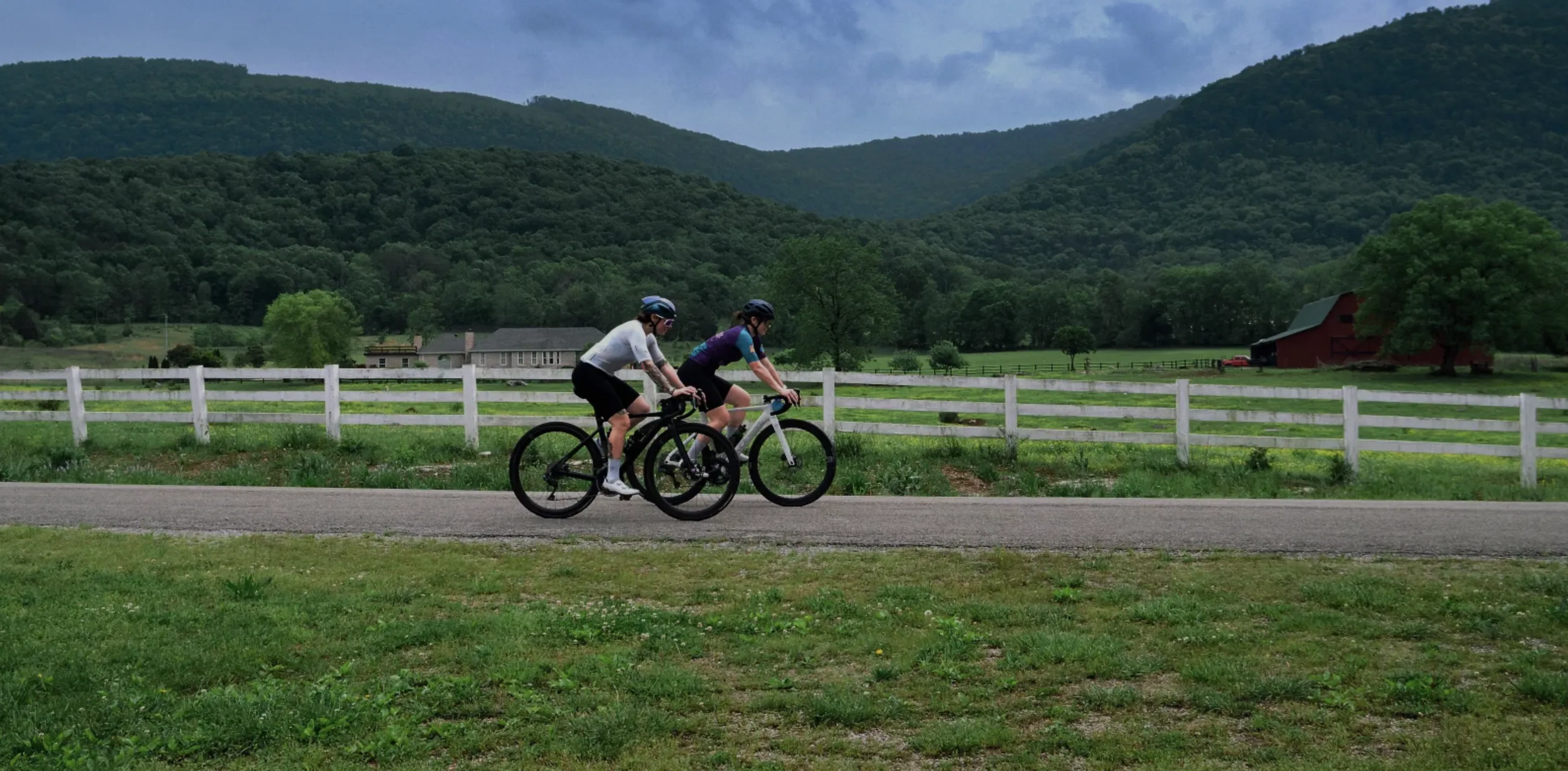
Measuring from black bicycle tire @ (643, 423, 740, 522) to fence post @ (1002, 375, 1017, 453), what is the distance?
16.2ft

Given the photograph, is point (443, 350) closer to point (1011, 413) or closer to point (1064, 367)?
point (1064, 367)

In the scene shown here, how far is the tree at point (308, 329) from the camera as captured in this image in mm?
101312

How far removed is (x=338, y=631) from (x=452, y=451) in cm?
918

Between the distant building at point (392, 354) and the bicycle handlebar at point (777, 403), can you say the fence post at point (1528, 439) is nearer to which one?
the bicycle handlebar at point (777, 403)

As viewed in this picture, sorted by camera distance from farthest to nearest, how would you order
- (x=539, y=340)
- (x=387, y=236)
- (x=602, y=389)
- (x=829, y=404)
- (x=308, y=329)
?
1. (x=387, y=236)
2. (x=539, y=340)
3. (x=308, y=329)
4. (x=829, y=404)
5. (x=602, y=389)

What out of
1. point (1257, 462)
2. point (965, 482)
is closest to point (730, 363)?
point (965, 482)

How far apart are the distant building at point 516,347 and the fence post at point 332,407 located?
97.0 m

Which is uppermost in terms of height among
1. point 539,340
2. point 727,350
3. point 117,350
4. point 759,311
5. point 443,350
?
point 539,340

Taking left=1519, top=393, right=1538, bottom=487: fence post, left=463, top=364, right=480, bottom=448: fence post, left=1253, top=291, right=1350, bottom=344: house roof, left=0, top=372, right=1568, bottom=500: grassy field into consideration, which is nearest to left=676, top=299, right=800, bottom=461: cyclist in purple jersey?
left=0, top=372, right=1568, bottom=500: grassy field

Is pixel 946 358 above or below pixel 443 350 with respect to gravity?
below

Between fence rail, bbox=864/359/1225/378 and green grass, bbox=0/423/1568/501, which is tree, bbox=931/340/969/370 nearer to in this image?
fence rail, bbox=864/359/1225/378

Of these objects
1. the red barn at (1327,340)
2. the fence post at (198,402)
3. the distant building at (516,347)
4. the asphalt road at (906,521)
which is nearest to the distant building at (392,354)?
the distant building at (516,347)

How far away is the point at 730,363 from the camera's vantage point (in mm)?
9758

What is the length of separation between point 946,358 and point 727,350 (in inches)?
3466
